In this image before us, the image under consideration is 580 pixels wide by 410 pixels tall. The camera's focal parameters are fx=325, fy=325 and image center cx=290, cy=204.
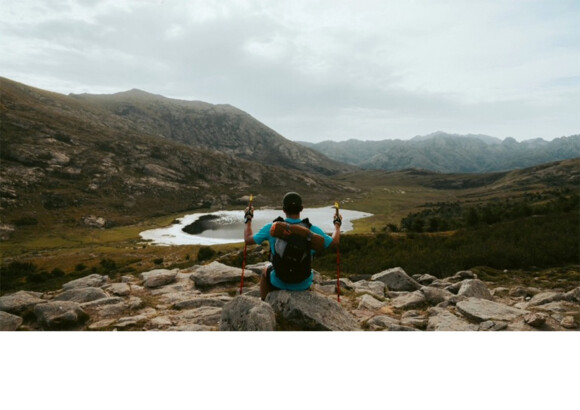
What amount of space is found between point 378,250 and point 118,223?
123707mm

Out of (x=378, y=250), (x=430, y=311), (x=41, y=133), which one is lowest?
(x=378, y=250)

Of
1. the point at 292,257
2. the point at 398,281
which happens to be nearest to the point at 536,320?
the point at 292,257

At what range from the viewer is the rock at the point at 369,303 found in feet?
42.7

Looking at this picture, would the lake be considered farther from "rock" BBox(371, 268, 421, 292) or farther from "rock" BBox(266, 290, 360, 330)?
"rock" BBox(266, 290, 360, 330)

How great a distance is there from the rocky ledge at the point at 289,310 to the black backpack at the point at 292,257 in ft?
2.17

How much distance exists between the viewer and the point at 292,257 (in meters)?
7.84

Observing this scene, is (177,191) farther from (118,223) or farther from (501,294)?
(501,294)

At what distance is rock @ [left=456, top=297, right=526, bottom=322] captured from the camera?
10.5 m

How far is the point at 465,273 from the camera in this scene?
20656 millimetres

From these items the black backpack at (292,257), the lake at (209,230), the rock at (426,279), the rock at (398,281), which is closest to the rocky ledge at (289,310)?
the black backpack at (292,257)

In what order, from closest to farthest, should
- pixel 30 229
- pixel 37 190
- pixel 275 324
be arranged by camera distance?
pixel 275 324
pixel 30 229
pixel 37 190

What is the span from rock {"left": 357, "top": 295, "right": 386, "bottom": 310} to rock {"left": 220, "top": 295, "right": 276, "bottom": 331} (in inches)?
238

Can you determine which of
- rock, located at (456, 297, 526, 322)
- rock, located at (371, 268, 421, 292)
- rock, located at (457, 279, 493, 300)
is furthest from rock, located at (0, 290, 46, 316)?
rock, located at (457, 279, 493, 300)

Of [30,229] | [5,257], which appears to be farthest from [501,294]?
[30,229]
